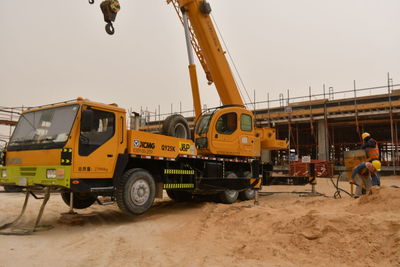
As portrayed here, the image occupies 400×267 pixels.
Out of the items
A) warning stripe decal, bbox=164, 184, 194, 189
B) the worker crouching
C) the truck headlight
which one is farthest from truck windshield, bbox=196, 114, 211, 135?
the truck headlight

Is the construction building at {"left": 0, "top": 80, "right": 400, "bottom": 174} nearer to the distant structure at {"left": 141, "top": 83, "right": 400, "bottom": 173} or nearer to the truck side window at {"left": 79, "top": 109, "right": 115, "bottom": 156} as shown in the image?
the distant structure at {"left": 141, "top": 83, "right": 400, "bottom": 173}

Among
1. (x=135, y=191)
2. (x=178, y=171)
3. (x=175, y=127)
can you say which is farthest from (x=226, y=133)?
(x=135, y=191)

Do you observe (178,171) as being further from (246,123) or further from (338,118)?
(338,118)

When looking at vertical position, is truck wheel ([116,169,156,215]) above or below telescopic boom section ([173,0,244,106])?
below

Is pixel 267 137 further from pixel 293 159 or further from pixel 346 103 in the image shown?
pixel 346 103

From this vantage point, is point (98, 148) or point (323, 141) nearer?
point (98, 148)

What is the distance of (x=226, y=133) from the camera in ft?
35.1

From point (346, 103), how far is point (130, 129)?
2148 cm

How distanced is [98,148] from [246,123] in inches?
223

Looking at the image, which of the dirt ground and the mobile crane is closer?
the dirt ground

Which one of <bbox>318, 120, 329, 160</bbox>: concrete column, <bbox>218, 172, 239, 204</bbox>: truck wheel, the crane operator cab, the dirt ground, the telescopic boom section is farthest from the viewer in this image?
<bbox>318, 120, 329, 160</bbox>: concrete column

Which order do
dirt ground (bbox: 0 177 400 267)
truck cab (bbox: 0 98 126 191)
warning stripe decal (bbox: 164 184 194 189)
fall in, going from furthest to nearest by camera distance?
1. warning stripe decal (bbox: 164 184 194 189)
2. truck cab (bbox: 0 98 126 191)
3. dirt ground (bbox: 0 177 400 267)

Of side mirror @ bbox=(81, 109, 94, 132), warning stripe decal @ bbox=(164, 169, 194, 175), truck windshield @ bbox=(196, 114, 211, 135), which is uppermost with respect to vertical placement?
truck windshield @ bbox=(196, 114, 211, 135)

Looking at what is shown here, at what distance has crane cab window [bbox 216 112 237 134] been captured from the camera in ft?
34.7
